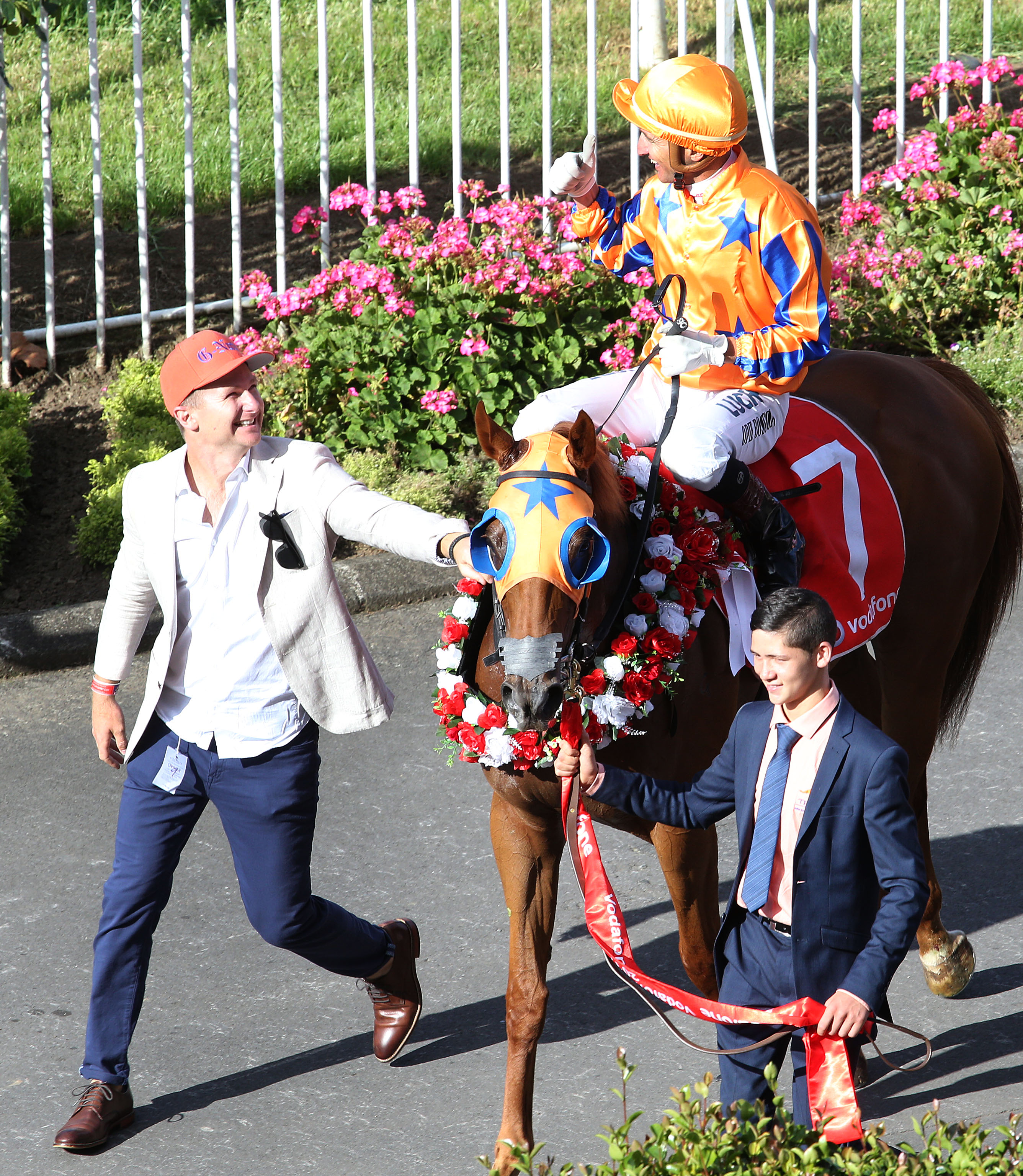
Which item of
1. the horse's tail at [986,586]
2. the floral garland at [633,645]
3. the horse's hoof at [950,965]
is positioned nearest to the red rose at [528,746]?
the floral garland at [633,645]

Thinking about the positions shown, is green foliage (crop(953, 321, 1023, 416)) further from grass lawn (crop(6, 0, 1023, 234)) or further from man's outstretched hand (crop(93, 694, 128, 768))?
man's outstretched hand (crop(93, 694, 128, 768))

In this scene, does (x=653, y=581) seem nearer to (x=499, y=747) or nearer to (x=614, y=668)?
(x=614, y=668)

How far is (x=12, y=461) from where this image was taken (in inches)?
296

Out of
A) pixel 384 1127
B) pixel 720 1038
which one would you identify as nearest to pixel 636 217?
pixel 720 1038

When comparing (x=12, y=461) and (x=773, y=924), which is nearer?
(x=773, y=924)

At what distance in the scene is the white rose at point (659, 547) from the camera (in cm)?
373

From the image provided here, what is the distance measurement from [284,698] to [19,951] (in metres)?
1.49

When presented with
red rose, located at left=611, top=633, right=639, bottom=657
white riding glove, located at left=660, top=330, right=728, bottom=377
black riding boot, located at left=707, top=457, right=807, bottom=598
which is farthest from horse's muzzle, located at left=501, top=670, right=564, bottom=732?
white riding glove, located at left=660, top=330, right=728, bottom=377

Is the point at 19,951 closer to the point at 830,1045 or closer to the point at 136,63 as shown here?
the point at 830,1045

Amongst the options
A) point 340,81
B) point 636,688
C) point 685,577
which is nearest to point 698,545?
point 685,577

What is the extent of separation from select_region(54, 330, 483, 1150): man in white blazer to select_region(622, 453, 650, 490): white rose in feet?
1.88

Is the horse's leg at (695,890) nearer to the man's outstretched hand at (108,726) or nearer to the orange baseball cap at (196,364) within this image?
the man's outstretched hand at (108,726)

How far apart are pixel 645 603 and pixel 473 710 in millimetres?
507

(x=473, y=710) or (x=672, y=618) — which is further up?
(x=672, y=618)
